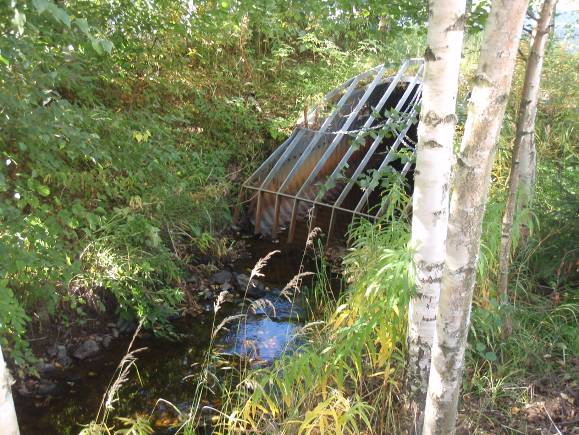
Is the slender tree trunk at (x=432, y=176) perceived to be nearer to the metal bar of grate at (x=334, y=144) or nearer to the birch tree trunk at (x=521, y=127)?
the birch tree trunk at (x=521, y=127)

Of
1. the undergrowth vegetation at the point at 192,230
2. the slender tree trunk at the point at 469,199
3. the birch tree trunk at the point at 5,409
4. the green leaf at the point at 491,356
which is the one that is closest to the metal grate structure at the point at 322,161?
the undergrowth vegetation at the point at 192,230

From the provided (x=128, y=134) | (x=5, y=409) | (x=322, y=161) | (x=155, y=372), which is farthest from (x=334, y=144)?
(x=5, y=409)

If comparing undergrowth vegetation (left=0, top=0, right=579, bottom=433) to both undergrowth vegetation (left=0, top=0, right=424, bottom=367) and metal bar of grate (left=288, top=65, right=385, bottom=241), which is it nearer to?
undergrowth vegetation (left=0, top=0, right=424, bottom=367)

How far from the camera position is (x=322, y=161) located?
25.6 feet

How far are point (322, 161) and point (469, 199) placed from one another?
5.88 meters

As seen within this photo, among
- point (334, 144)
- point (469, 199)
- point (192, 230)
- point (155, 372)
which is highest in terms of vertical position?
point (469, 199)

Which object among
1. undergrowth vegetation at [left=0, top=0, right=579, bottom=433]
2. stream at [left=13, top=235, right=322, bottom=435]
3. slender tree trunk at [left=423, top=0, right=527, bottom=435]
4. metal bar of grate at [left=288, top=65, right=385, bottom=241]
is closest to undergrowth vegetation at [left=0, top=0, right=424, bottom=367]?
undergrowth vegetation at [left=0, top=0, right=579, bottom=433]

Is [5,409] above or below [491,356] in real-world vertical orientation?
above

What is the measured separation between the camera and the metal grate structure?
755cm

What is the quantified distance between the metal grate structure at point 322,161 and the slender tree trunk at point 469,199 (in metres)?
4.83

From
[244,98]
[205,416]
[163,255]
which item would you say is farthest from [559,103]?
[205,416]

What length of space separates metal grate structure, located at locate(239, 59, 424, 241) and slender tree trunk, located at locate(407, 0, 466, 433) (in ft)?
14.0

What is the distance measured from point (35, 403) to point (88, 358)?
2.18 feet

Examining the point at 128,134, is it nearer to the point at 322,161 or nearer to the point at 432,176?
the point at 432,176
